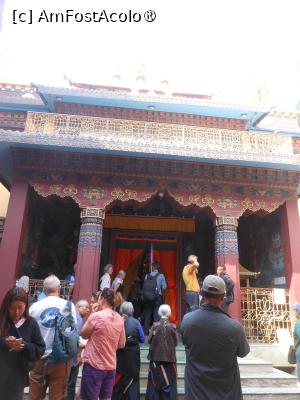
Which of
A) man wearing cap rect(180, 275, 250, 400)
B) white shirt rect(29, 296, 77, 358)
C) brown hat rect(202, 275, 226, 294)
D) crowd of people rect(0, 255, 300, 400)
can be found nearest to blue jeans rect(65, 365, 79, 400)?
crowd of people rect(0, 255, 300, 400)

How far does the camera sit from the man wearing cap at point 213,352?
2.49m

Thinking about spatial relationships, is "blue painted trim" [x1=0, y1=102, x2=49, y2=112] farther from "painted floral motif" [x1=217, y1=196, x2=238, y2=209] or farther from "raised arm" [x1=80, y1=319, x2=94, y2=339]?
"raised arm" [x1=80, y1=319, x2=94, y2=339]

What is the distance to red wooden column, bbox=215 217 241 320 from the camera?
8836 mm

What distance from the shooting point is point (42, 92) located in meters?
10.9

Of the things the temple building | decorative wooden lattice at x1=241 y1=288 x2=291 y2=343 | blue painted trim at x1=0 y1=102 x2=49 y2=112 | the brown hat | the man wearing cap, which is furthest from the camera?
blue painted trim at x1=0 y1=102 x2=49 y2=112

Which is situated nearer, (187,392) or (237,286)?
(187,392)

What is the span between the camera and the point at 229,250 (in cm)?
930

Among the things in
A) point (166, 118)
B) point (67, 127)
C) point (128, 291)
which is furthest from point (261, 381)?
point (166, 118)

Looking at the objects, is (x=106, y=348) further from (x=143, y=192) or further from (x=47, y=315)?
(x=143, y=192)

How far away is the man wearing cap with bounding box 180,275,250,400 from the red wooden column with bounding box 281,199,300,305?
23.6 feet

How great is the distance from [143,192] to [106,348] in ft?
20.2

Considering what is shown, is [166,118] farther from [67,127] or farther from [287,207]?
[287,207]

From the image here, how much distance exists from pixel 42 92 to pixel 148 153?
174 inches

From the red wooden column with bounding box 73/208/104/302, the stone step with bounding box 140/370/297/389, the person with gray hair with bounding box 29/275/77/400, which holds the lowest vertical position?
the stone step with bounding box 140/370/297/389
